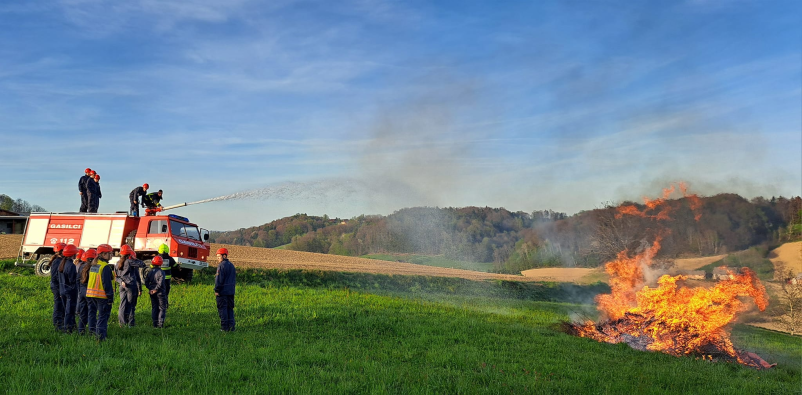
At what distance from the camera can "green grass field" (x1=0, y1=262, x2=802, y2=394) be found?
9586mm

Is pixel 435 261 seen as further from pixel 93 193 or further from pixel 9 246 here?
pixel 93 193

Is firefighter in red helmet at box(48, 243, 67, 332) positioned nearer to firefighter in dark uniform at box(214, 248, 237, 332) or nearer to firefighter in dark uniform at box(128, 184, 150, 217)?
firefighter in dark uniform at box(214, 248, 237, 332)

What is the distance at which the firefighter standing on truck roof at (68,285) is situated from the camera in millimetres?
14016

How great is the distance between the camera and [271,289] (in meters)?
26.5

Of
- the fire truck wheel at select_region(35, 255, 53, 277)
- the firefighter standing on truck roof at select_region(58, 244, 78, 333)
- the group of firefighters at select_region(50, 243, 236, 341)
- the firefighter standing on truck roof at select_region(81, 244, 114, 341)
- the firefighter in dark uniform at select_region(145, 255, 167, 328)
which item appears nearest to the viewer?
the firefighter standing on truck roof at select_region(81, 244, 114, 341)

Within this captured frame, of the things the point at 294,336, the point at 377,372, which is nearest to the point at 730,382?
the point at 377,372

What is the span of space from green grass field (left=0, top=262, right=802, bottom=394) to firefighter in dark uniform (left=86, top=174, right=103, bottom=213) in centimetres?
571

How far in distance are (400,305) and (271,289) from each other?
7156mm

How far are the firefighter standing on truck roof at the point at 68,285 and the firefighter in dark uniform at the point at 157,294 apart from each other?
1937mm

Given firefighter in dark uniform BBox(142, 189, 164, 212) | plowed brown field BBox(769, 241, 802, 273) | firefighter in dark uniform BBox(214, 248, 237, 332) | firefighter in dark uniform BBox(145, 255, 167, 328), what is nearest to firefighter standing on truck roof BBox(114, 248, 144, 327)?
firefighter in dark uniform BBox(145, 255, 167, 328)

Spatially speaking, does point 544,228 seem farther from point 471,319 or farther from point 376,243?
point 376,243

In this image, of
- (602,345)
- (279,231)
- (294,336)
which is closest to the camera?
(294,336)

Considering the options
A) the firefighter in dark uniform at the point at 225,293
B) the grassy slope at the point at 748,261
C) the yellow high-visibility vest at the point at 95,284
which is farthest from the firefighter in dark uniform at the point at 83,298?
the grassy slope at the point at 748,261

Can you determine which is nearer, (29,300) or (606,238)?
(29,300)
